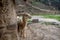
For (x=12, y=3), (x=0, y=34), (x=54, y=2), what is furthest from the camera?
(x=54, y=2)

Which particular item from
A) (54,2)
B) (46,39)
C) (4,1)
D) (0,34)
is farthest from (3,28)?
(54,2)

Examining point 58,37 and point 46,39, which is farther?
point 58,37

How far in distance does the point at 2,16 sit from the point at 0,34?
11 centimetres

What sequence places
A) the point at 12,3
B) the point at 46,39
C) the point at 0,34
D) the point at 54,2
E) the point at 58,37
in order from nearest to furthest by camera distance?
1. the point at 0,34
2. the point at 12,3
3. the point at 46,39
4. the point at 58,37
5. the point at 54,2

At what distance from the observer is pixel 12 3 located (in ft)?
3.19

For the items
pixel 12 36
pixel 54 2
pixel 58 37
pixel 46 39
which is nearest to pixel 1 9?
pixel 12 36

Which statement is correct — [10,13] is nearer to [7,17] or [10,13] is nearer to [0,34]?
[7,17]

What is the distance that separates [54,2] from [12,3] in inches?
352

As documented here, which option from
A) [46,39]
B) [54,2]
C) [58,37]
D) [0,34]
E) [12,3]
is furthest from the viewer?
[54,2]

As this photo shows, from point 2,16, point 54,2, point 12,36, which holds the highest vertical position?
point 2,16

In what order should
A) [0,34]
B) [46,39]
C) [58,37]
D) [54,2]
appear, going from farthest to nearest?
[54,2] < [58,37] < [46,39] < [0,34]

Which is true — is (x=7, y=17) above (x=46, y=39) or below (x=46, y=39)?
above

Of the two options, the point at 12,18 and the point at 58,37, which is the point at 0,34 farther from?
the point at 58,37

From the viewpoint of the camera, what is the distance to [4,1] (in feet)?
2.95
